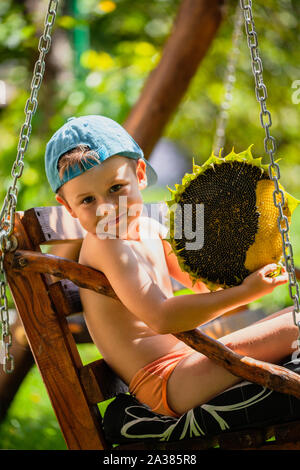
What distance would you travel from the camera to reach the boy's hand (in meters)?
1.35

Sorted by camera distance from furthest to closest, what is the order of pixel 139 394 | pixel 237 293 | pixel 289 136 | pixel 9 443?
pixel 289 136, pixel 9 443, pixel 139 394, pixel 237 293

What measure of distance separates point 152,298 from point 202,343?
17 centimetres

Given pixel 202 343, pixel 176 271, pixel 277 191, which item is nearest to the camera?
pixel 277 191

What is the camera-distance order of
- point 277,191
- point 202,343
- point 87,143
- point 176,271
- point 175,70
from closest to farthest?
point 277,191
point 202,343
point 87,143
point 176,271
point 175,70

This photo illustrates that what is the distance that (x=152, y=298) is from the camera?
1.43 metres

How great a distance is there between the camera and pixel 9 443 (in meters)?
2.67

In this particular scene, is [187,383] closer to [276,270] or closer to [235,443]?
[235,443]

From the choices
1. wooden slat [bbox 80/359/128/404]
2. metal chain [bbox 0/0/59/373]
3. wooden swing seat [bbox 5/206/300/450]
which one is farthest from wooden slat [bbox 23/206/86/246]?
wooden slat [bbox 80/359/128/404]

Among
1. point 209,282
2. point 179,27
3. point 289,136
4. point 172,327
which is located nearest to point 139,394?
point 172,327

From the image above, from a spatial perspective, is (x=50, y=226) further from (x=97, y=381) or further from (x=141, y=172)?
(x=97, y=381)

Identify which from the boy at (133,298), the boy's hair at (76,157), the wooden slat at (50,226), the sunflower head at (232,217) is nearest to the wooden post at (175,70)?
the wooden slat at (50,226)

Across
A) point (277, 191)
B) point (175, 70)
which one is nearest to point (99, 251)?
point (277, 191)

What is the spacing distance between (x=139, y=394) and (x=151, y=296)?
33 cm
